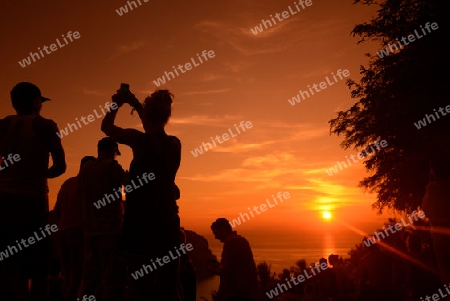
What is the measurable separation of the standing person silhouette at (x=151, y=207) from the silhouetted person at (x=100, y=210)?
4.59 feet

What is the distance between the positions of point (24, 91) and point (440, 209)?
4457mm

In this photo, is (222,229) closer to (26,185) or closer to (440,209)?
(440,209)

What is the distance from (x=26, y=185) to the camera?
3.19 m

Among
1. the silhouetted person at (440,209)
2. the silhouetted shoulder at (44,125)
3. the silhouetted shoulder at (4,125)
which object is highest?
the silhouetted shoulder at (4,125)

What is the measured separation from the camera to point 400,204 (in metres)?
19.7

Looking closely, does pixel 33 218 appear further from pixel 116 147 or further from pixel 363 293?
pixel 363 293

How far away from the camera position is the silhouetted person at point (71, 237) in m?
4.89

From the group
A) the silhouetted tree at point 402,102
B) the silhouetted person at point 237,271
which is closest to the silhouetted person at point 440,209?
the silhouetted person at point 237,271

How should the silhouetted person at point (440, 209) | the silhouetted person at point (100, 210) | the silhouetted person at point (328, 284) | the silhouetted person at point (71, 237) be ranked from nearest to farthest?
1. the silhouetted person at point (440, 209)
2. the silhouetted person at point (100, 210)
3. the silhouetted person at point (71, 237)
4. the silhouetted person at point (328, 284)

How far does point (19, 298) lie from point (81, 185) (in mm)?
1815

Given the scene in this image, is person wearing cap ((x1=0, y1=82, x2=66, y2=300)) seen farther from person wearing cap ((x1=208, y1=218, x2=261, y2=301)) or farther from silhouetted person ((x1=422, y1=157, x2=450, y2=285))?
silhouetted person ((x1=422, y1=157, x2=450, y2=285))

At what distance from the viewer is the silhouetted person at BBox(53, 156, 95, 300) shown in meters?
4.89

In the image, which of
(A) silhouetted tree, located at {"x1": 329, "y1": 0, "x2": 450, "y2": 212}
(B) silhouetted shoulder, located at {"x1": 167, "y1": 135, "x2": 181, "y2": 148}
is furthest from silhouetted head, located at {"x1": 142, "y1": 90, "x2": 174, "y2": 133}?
(A) silhouetted tree, located at {"x1": 329, "y1": 0, "x2": 450, "y2": 212}

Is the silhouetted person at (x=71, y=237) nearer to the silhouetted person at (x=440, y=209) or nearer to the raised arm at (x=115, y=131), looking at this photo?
the raised arm at (x=115, y=131)
